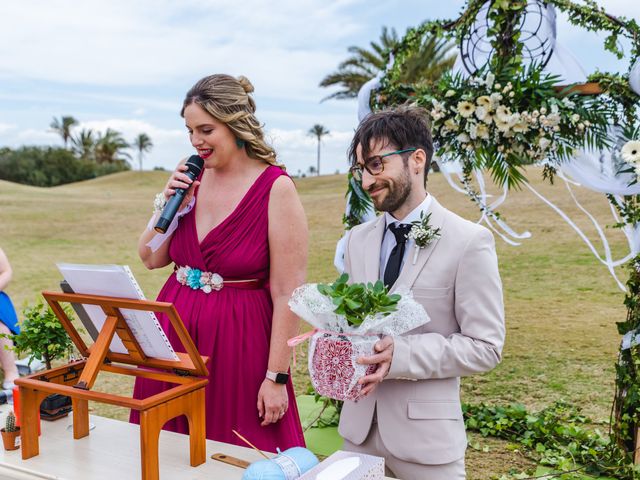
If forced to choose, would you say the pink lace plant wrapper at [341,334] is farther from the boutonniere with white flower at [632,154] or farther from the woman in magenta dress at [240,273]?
the boutonniere with white flower at [632,154]

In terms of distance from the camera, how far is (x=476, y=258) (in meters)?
2.09

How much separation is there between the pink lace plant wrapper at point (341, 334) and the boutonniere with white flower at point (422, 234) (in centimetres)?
33

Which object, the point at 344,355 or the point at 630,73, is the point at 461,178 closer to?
the point at 630,73

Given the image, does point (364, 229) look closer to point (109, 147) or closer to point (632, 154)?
point (632, 154)

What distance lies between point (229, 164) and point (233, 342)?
0.78m

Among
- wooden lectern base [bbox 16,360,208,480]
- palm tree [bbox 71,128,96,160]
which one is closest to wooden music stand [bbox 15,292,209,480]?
wooden lectern base [bbox 16,360,208,480]

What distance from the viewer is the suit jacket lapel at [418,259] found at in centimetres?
216

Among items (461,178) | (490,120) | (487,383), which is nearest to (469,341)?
(490,120)

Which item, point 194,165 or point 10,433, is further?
point 194,165

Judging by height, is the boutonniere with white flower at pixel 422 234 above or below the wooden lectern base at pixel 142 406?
above

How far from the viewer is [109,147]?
197 feet

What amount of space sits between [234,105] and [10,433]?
4.96 feet

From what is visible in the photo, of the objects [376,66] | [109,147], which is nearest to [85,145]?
[109,147]

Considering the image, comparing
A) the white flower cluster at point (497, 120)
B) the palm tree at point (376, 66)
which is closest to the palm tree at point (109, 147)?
the palm tree at point (376, 66)
